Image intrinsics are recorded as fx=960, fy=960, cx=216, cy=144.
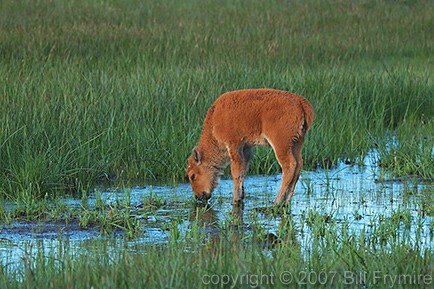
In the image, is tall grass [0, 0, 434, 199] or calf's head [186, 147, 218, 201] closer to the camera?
calf's head [186, 147, 218, 201]

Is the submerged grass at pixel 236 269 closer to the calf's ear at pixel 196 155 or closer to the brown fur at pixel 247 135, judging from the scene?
the brown fur at pixel 247 135

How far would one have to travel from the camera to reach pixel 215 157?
890 centimetres

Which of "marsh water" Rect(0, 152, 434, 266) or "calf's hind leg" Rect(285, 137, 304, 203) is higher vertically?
"calf's hind leg" Rect(285, 137, 304, 203)

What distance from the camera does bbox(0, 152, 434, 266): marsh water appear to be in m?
6.98

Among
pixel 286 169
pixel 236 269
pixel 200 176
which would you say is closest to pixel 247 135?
pixel 286 169

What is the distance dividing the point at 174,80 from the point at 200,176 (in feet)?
12.1

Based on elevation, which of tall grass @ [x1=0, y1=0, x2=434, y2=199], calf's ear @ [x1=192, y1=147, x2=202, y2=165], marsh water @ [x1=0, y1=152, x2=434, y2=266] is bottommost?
marsh water @ [x1=0, y1=152, x2=434, y2=266]

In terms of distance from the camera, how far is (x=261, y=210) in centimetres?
816

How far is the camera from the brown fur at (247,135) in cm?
818

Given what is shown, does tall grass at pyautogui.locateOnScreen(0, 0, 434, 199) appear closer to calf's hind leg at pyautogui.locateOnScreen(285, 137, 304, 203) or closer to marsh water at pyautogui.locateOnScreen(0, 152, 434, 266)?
marsh water at pyautogui.locateOnScreen(0, 152, 434, 266)

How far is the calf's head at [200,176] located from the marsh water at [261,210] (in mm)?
109

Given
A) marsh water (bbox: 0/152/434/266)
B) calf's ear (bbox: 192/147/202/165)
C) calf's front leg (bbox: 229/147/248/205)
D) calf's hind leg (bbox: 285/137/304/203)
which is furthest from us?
calf's ear (bbox: 192/147/202/165)

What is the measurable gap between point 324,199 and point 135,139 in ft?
7.88

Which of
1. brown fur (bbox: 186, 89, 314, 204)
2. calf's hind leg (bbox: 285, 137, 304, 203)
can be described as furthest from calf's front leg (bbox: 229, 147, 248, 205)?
calf's hind leg (bbox: 285, 137, 304, 203)
